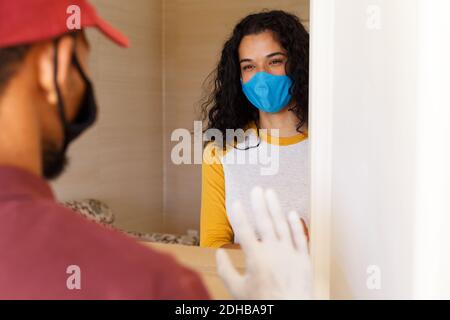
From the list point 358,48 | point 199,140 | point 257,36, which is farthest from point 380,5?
point 199,140

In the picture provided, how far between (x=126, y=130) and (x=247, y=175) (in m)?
0.17

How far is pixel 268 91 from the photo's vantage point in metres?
0.63

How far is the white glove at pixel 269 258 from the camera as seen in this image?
515 millimetres

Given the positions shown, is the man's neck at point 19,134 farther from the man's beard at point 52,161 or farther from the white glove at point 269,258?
the white glove at point 269,258

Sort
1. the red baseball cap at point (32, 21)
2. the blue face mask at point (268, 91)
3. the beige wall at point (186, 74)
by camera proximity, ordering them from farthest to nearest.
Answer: the beige wall at point (186, 74), the blue face mask at point (268, 91), the red baseball cap at point (32, 21)

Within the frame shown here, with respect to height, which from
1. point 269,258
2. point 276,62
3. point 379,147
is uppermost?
point 276,62

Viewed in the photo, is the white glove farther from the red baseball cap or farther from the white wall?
the red baseball cap

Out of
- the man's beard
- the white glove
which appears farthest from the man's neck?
the white glove

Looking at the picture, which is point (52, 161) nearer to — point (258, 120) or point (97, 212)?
point (97, 212)

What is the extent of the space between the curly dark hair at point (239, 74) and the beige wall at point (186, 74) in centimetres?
5

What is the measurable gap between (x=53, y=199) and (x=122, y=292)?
0.39 feet

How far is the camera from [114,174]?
0.66m

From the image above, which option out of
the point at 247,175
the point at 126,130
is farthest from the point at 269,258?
the point at 126,130

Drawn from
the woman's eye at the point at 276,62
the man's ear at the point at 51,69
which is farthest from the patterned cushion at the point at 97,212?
the woman's eye at the point at 276,62
